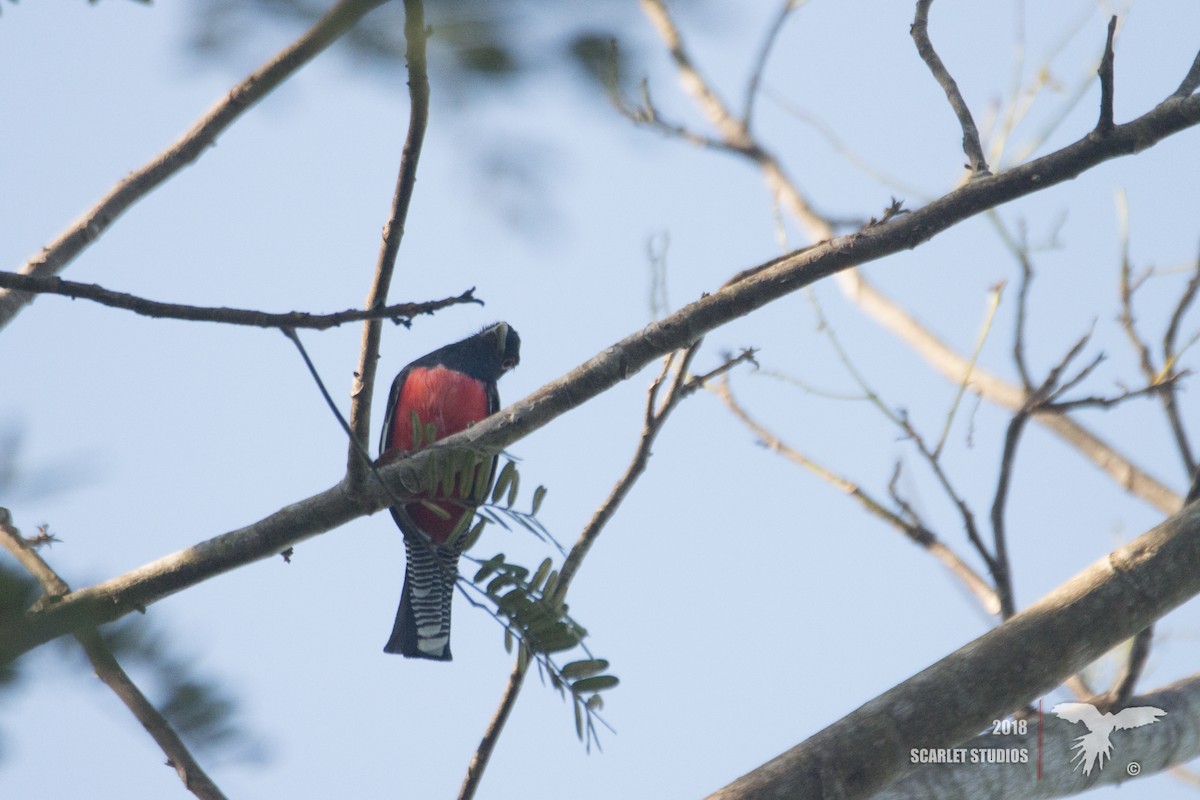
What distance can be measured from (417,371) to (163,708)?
4.02 meters

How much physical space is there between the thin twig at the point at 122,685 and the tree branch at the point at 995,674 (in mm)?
1056

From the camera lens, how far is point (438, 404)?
464 centimetres

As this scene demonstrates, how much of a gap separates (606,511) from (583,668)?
113cm

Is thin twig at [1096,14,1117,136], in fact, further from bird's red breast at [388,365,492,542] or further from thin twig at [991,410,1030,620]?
bird's red breast at [388,365,492,542]

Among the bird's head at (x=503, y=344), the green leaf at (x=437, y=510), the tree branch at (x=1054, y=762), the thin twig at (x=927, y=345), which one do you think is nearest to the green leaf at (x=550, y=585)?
the green leaf at (x=437, y=510)

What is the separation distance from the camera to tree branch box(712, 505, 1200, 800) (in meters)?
2.21

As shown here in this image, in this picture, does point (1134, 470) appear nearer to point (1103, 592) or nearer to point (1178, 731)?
point (1178, 731)

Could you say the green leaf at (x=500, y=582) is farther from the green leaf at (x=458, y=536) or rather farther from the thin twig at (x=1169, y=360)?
the thin twig at (x=1169, y=360)

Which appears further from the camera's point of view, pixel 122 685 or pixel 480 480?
pixel 480 480

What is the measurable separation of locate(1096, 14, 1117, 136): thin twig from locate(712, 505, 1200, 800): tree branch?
972mm

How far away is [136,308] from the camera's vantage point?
1.59m

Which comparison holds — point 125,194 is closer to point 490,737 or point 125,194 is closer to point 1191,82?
point 490,737

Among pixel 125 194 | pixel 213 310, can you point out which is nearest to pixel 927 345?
pixel 125 194

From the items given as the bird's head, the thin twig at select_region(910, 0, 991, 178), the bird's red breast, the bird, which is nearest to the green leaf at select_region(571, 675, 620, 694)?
the thin twig at select_region(910, 0, 991, 178)
